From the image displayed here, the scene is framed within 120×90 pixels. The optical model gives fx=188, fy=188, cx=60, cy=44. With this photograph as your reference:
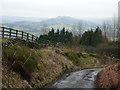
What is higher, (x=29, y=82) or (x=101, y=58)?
(x=29, y=82)

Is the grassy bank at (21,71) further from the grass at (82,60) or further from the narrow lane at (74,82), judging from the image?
the grass at (82,60)

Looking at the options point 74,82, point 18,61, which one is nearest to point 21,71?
point 18,61

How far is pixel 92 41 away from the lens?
207 feet

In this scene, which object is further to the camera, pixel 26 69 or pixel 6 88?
pixel 26 69

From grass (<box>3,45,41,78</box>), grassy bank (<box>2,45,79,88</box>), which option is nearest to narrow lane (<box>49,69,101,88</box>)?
grassy bank (<box>2,45,79,88</box>)

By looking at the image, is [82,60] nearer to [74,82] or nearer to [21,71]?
[74,82]

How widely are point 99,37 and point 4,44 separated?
5058 cm

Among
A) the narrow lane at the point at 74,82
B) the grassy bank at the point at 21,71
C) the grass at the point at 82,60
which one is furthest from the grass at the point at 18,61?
the grass at the point at 82,60

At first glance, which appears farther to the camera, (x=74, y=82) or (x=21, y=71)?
(x=74, y=82)

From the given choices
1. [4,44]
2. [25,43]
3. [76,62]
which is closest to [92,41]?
[76,62]

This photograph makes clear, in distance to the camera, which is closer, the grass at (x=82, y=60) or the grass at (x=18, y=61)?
the grass at (x=18, y=61)

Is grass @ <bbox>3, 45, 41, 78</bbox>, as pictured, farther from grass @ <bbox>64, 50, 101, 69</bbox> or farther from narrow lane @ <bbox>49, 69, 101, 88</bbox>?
grass @ <bbox>64, 50, 101, 69</bbox>

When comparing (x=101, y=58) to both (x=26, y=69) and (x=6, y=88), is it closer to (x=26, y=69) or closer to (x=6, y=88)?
(x=26, y=69)

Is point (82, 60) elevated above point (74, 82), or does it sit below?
below
